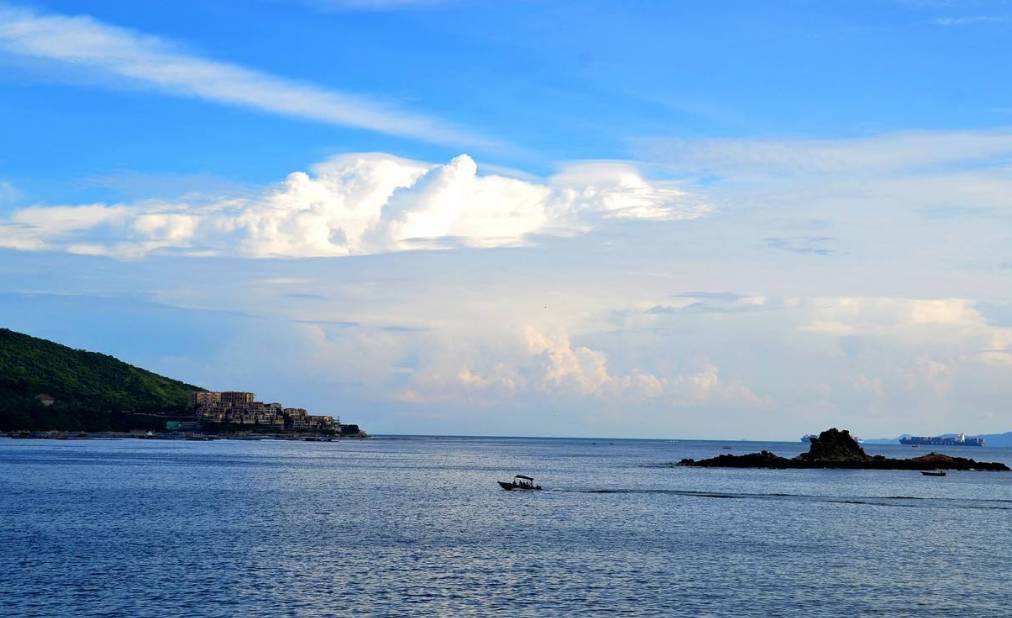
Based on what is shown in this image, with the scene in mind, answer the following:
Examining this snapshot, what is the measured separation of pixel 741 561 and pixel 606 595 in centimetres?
1853

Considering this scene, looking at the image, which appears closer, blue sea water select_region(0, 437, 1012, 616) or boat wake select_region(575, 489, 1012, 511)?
blue sea water select_region(0, 437, 1012, 616)

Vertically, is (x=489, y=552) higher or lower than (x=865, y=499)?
lower

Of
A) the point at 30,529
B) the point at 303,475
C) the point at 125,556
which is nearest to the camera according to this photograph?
the point at 125,556

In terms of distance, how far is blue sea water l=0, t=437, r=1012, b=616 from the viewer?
182ft

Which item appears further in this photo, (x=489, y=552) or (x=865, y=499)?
(x=865, y=499)

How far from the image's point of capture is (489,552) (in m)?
75.6

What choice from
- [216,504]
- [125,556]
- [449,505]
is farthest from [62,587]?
[449,505]

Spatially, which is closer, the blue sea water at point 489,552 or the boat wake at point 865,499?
the blue sea water at point 489,552

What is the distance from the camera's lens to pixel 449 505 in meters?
117

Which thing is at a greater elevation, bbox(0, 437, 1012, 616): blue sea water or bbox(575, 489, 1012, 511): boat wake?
bbox(575, 489, 1012, 511): boat wake

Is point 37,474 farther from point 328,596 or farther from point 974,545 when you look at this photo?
point 974,545

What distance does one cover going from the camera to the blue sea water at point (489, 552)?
55625mm

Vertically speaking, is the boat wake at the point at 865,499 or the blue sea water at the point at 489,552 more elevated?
the boat wake at the point at 865,499

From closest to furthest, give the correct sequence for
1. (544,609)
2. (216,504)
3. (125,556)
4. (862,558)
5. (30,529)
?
1. (544,609)
2. (125,556)
3. (862,558)
4. (30,529)
5. (216,504)
